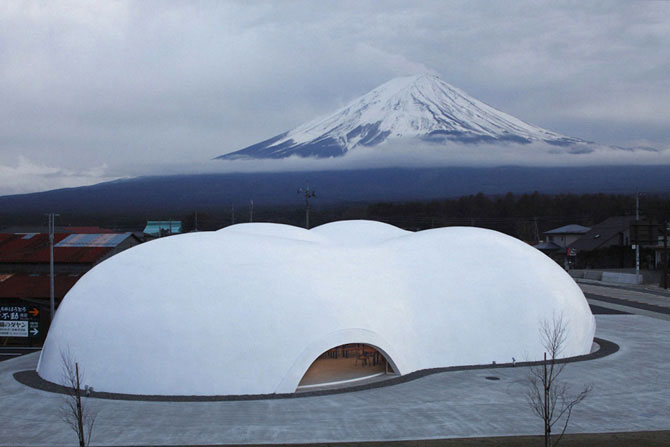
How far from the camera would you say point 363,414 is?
17125 millimetres

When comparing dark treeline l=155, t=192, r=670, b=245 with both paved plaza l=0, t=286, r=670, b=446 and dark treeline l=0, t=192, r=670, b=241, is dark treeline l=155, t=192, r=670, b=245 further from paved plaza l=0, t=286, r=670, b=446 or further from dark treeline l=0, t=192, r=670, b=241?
paved plaza l=0, t=286, r=670, b=446

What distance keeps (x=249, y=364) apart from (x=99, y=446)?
16.7ft

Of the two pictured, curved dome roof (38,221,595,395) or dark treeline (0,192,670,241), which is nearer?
curved dome roof (38,221,595,395)

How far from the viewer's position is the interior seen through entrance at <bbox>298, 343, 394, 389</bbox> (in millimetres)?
20547

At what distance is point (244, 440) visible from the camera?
49.6 ft

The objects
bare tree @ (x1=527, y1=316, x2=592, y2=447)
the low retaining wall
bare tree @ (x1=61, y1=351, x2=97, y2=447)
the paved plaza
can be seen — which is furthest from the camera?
the low retaining wall

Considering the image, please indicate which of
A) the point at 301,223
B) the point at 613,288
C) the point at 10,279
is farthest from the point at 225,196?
the point at 10,279

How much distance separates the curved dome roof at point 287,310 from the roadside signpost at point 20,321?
7.70 m

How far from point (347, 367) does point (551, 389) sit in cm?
612

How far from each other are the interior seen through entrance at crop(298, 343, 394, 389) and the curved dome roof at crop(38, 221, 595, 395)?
2.89ft

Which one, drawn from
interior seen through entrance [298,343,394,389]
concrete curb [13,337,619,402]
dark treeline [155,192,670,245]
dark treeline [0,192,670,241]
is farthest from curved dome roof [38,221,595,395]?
dark treeline [155,192,670,245]

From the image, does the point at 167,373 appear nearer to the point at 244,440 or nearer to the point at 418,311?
the point at 244,440

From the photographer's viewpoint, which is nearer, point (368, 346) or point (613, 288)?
point (368, 346)

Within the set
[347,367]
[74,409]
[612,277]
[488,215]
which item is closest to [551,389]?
[347,367]
